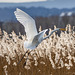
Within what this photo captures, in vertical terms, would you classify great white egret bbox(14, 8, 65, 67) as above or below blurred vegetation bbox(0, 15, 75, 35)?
above

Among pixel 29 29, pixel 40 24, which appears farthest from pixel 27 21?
pixel 40 24

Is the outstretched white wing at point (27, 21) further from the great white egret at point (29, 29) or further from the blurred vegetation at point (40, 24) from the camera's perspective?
the blurred vegetation at point (40, 24)

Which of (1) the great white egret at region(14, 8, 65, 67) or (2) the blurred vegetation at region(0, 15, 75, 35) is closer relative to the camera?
(1) the great white egret at region(14, 8, 65, 67)

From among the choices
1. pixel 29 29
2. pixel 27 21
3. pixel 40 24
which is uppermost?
pixel 27 21

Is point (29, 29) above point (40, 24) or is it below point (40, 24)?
above

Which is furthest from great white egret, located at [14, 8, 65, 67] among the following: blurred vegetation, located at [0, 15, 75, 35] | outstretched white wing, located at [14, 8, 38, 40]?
blurred vegetation, located at [0, 15, 75, 35]

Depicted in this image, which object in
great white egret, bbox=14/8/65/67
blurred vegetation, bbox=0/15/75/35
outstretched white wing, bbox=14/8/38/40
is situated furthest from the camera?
blurred vegetation, bbox=0/15/75/35

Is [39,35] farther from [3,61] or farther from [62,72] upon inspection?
[3,61]

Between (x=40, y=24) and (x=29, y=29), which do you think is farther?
(x=40, y=24)

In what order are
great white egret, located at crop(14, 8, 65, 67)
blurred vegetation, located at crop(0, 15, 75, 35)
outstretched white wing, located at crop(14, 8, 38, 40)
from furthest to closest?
→ blurred vegetation, located at crop(0, 15, 75, 35)
outstretched white wing, located at crop(14, 8, 38, 40)
great white egret, located at crop(14, 8, 65, 67)

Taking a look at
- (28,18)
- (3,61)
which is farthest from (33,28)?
(3,61)

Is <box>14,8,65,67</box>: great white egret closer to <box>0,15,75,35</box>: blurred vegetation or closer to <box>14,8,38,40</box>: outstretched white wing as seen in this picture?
<box>14,8,38,40</box>: outstretched white wing

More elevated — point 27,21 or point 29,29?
point 27,21

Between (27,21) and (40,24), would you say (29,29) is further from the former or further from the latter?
(40,24)
